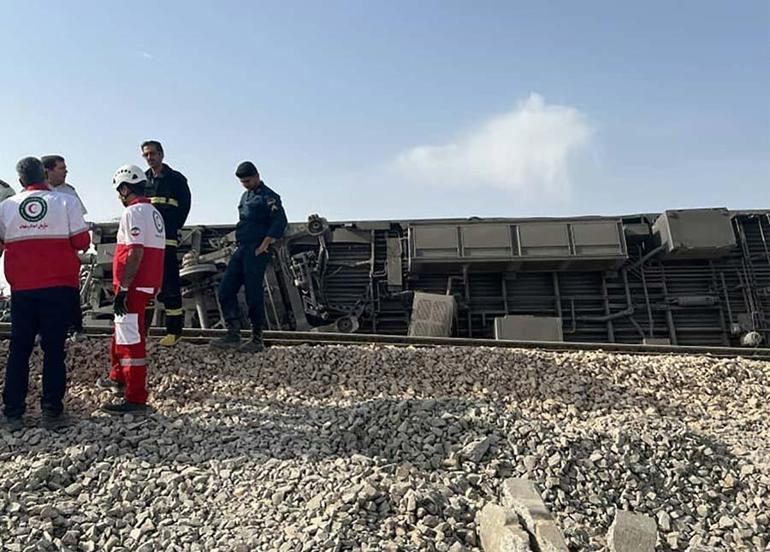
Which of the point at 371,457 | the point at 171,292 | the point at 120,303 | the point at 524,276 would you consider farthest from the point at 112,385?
the point at 524,276

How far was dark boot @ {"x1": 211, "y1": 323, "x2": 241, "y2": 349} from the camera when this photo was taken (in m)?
5.95

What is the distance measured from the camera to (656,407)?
5.12m

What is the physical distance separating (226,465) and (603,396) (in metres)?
3.43

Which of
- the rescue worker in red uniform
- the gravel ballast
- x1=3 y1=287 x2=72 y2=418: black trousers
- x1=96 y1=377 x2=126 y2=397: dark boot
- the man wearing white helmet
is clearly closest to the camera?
the gravel ballast

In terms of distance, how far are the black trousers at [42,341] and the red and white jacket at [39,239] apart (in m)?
0.09

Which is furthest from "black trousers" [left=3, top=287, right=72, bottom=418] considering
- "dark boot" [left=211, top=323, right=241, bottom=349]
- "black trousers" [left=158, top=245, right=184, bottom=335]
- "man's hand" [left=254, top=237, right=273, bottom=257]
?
"man's hand" [left=254, top=237, right=273, bottom=257]

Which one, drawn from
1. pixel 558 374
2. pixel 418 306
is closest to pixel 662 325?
pixel 418 306

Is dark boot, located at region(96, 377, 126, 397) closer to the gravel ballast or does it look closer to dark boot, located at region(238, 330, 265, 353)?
the gravel ballast

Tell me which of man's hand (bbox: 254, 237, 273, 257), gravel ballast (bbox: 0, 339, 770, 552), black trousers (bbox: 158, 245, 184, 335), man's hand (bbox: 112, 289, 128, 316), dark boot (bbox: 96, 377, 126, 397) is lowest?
gravel ballast (bbox: 0, 339, 770, 552)

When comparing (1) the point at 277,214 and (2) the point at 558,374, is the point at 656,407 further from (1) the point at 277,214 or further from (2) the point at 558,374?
(1) the point at 277,214

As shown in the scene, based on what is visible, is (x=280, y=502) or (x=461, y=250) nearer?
(x=280, y=502)

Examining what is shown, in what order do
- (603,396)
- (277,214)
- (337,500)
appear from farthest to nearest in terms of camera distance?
(277,214) < (603,396) < (337,500)

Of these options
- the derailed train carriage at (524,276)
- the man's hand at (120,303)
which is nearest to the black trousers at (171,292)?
the man's hand at (120,303)

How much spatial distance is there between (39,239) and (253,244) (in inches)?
84.1
